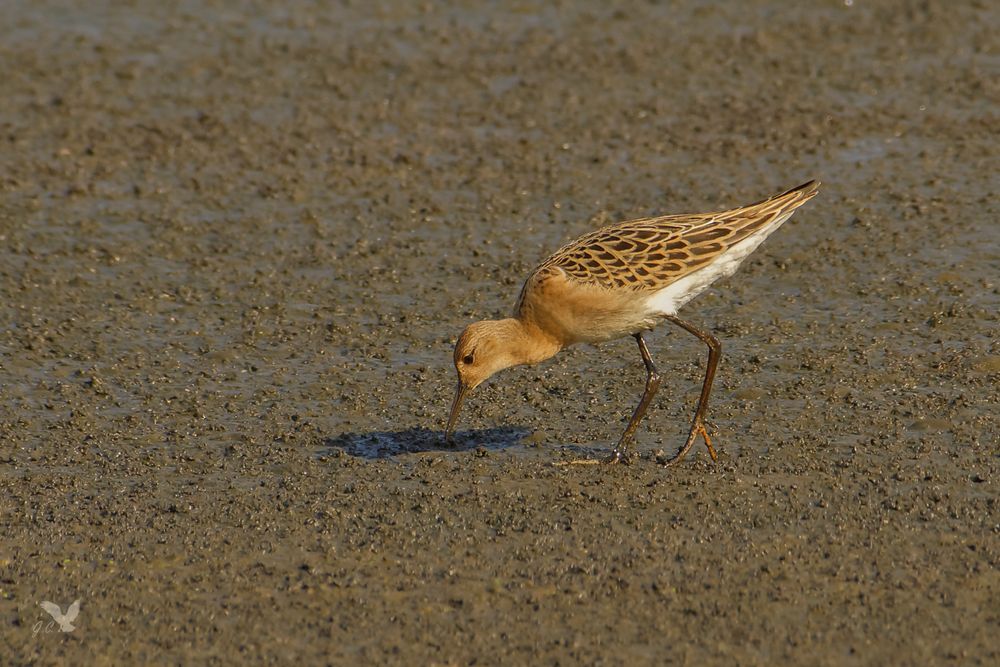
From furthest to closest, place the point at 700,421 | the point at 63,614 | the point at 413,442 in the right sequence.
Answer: the point at 413,442 → the point at 700,421 → the point at 63,614

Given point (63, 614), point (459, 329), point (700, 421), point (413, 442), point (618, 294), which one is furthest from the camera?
point (459, 329)

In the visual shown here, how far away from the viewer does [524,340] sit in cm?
841

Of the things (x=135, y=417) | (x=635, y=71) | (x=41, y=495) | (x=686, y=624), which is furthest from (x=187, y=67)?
(x=686, y=624)

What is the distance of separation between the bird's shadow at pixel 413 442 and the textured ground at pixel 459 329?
3 cm

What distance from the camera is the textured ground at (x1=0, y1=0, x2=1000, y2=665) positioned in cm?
675

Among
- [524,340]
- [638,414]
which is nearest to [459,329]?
[524,340]

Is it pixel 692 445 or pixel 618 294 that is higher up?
pixel 618 294

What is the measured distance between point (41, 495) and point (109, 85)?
743cm

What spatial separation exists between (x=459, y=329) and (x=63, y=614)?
395 centimetres

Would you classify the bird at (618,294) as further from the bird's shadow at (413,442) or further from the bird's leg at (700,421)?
the bird's shadow at (413,442)

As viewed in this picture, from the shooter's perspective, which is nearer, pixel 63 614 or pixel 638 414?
pixel 63 614

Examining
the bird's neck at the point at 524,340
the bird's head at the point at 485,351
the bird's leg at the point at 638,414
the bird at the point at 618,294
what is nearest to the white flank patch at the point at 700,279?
the bird at the point at 618,294

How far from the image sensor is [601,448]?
8562 mm

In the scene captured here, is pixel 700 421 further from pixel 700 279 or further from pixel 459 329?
pixel 459 329
